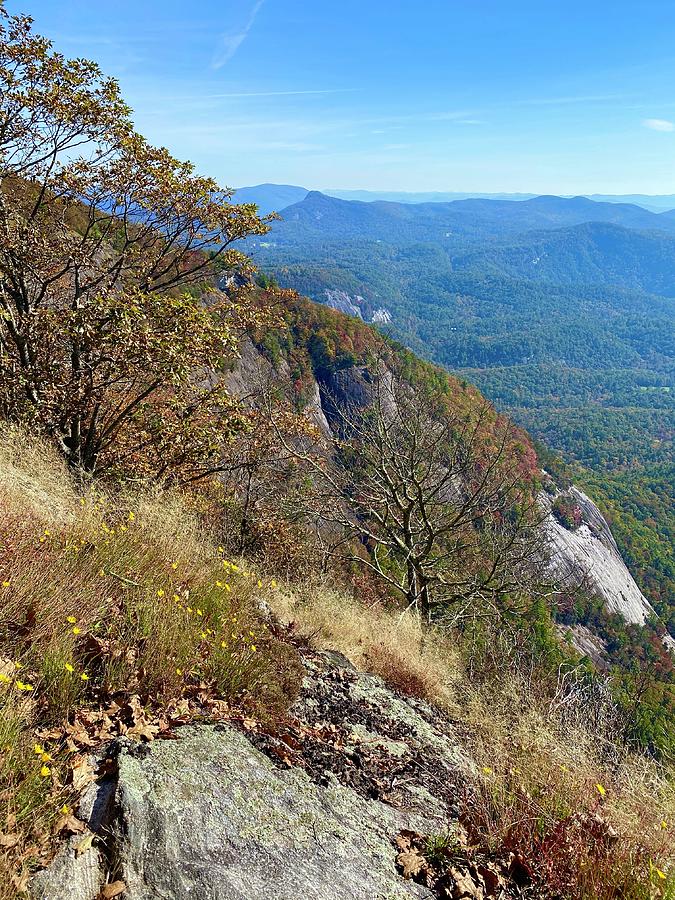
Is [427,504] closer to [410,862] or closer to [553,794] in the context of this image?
[553,794]

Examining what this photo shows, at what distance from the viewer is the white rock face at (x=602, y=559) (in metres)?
79.1

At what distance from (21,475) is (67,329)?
2.81 m

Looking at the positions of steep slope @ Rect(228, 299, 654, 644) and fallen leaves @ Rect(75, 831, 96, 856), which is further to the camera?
steep slope @ Rect(228, 299, 654, 644)

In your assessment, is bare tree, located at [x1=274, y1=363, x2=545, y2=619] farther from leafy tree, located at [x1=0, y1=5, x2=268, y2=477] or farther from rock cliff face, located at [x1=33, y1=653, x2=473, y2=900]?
rock cliff face, located at [x1=33, y1=653, x2=473, y2=900]

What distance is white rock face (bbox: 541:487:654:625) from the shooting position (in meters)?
79.1

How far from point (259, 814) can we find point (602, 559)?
322 ft

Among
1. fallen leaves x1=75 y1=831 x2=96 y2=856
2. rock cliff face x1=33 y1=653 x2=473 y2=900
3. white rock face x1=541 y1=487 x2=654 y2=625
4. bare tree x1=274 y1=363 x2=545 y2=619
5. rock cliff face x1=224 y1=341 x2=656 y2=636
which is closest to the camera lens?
fallen leaves x1=75 y1=831 x2=96 y2=856

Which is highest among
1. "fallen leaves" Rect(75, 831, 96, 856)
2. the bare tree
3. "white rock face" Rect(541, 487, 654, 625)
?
"fallen leaves" Rect(75, 831, 96, 856)

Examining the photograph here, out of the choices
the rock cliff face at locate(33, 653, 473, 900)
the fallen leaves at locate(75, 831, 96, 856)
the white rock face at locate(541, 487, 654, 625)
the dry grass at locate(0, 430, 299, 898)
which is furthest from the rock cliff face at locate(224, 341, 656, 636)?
the fallen leaves at locate(75, 831, 96, 856)

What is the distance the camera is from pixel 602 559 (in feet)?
288

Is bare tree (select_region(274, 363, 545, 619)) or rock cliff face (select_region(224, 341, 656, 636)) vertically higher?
bare tree (select_region(274, 363, 545, 619))

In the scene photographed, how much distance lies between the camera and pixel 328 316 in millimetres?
84562

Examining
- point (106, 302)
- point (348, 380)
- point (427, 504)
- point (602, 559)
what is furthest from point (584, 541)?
point (106, 302)

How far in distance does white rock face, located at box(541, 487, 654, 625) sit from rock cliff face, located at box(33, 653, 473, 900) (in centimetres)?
→ 7389
